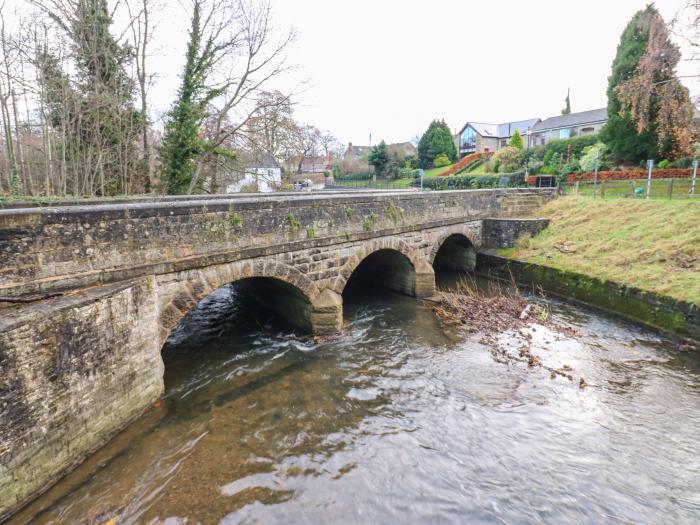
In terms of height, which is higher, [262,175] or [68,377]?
[262,175]

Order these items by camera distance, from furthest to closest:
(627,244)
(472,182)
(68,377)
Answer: (472,182)
(627,244)
(68,377)

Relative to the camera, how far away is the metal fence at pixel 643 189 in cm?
1469

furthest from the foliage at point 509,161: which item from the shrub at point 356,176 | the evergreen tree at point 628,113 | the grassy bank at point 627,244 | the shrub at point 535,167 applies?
the shrub at point 356,176

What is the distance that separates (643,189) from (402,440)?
16697 mm

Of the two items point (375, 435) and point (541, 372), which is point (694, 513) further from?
point (375, 435)

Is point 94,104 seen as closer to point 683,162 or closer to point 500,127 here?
point 683,162

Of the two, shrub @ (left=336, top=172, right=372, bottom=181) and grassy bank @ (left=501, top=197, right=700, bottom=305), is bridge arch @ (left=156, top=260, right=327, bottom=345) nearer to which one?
grassy bank @ (left=501, top=197, right=700, bottom=305)

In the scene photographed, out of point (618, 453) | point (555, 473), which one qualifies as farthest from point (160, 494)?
point (618, 453)

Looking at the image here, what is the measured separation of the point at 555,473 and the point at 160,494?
17.4 feet

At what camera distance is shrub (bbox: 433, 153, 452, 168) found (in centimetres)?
5038

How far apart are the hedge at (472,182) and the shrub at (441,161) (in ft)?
31.1

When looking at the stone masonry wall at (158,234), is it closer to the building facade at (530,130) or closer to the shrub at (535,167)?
the shrub at (535,167)

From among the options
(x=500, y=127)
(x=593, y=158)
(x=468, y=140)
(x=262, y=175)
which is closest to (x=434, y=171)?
(x=468, y=140)

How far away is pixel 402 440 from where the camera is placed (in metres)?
5.85
